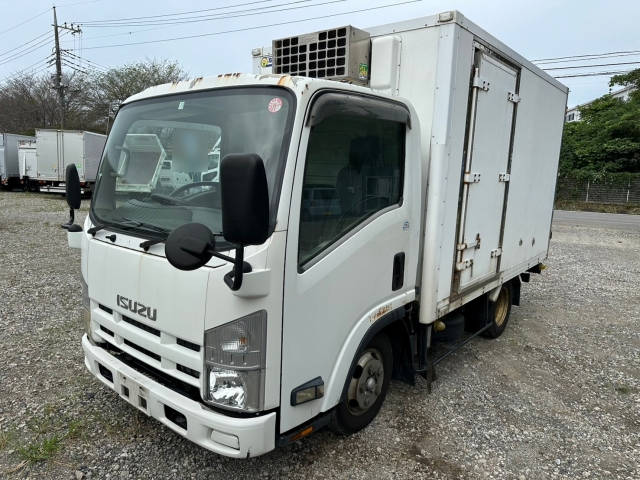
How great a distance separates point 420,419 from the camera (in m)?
3.45

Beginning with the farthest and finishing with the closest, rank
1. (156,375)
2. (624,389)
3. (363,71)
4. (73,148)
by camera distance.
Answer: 1. (73,148)
2. (624,389)
3. (363,71)
4. (156,375)

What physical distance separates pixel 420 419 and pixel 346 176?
206 centimetres

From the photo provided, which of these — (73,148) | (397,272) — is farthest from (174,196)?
(73,148)

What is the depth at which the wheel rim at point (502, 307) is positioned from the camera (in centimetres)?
522

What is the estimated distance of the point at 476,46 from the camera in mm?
3363

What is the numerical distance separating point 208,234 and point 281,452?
177 centimetres

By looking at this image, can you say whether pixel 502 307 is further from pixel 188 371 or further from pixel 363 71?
pixel 188 371

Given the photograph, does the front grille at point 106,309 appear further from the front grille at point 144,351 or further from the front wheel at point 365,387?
the front wheel at point 365,387

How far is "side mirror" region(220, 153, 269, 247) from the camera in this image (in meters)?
1.70

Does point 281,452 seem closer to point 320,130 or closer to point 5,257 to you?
point 320,130

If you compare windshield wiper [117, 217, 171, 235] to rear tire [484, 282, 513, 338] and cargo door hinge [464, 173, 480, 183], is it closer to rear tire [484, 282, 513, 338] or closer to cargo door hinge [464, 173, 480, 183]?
cargo door hinge [464, 173, 480, 183]

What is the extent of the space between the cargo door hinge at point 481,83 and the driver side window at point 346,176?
91cm

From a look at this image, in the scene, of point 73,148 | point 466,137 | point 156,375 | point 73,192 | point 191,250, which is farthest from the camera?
point 73,148

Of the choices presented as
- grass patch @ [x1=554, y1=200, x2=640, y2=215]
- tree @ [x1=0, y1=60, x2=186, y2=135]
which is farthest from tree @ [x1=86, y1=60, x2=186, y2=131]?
grass patch @ [x1=554, y1=200, x2=640, y2=215]
